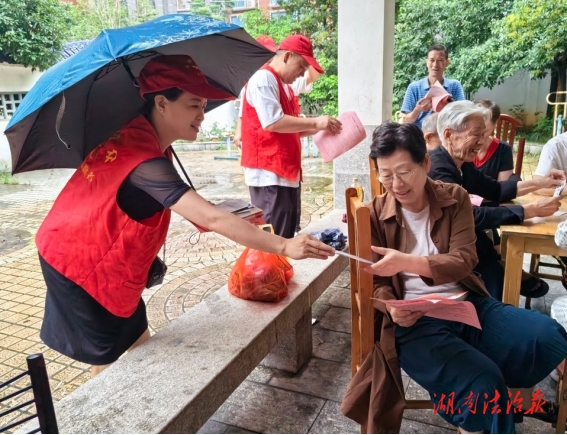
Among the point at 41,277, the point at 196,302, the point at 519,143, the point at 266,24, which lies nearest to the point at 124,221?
the point at 196,302

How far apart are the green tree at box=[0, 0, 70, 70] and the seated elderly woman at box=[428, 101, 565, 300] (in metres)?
10.9

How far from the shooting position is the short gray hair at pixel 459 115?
1998 mm

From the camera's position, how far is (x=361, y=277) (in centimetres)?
146

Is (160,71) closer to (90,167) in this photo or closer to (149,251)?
(90,167)

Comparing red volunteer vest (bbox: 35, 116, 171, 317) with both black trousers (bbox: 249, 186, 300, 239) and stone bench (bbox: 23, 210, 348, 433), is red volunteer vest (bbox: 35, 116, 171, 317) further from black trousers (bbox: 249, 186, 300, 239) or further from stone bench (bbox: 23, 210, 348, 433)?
black trousers (bbox: 249, 186, 300, 239)

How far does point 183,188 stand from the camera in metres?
1.32

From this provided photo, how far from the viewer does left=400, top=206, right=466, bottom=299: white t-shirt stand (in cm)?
161

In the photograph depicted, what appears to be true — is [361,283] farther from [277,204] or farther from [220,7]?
[220,7]

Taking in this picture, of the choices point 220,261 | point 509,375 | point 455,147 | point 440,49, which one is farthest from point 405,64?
point 509,375

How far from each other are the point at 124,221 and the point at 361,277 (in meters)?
0.80

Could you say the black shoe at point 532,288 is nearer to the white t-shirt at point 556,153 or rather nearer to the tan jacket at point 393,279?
the white t-shirt at point 556,153

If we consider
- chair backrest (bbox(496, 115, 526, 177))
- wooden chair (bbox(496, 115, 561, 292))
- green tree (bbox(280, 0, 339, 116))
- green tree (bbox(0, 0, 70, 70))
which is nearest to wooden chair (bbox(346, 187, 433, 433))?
wooden chair (bbox(496, 115, 561, 292))

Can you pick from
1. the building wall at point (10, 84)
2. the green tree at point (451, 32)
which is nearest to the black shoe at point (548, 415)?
the green tree at point (451, 32)

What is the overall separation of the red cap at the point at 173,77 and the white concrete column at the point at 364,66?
2659 millimetres
